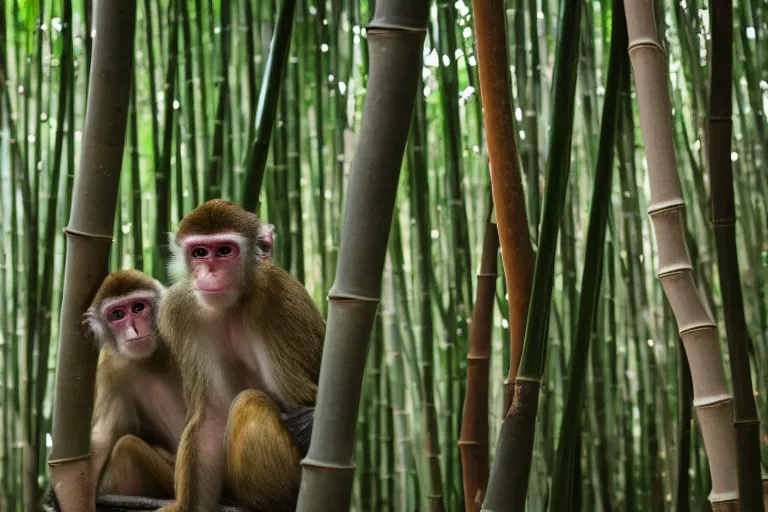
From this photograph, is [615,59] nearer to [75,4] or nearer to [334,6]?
[334,6]

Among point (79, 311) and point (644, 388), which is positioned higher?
point (79, 311)

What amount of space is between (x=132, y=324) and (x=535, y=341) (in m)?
0.77

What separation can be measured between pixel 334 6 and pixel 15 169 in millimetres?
853

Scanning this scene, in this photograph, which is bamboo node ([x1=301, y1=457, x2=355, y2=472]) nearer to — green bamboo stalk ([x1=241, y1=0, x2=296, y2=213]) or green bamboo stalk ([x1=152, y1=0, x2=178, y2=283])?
green bamboo stalk ([x1=241, y1=0, x2=296, y2=213])

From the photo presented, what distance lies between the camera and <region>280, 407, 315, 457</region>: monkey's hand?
1.42m

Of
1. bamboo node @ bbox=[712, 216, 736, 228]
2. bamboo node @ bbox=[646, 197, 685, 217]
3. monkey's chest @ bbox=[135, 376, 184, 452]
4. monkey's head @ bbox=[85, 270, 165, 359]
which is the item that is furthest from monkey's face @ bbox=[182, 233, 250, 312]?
bamboo node @ bbox=[712, 216, 736, 228]

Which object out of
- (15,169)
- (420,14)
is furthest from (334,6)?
(420,14)

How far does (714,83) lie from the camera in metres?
1.51

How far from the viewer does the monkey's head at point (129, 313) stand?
1533mm

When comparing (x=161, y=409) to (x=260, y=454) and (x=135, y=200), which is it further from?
(x=135, y=200)

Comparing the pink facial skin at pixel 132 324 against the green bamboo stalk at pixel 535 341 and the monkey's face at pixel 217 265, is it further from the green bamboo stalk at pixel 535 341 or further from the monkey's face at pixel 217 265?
the green bamboo stalk at pixel 535 341

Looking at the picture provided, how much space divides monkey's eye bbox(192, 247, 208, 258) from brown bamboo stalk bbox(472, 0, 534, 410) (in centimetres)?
49

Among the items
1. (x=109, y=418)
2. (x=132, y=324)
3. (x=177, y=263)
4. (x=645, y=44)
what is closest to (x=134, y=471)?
(x=109, y=418)

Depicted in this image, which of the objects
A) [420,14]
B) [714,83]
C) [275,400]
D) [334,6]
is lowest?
[275,400]
